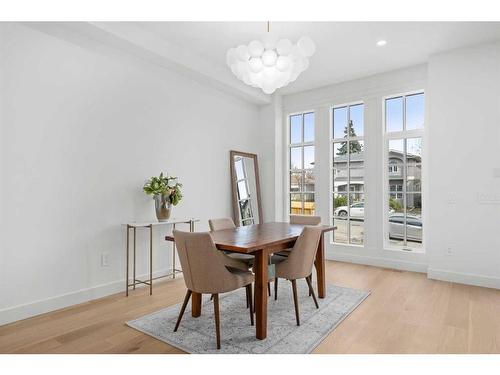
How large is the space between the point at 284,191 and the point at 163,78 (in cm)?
287

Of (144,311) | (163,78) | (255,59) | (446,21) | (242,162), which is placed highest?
(446,21)

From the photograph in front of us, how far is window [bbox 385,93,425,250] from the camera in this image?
4.64 metres

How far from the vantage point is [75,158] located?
324 centimetres

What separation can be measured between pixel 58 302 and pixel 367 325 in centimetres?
283

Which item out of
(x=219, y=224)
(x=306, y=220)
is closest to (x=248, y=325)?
(x=219, y=224)

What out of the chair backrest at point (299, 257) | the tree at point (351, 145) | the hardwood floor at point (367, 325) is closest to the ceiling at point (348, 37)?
the tree at point (351, 145)

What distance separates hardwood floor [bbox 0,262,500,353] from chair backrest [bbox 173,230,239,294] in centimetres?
49

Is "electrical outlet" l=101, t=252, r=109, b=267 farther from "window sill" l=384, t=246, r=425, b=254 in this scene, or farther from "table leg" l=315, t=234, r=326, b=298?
"window sill" l=384, t=246, r=425, b=254

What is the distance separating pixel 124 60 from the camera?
369 centimetres

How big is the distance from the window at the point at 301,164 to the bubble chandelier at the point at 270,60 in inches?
111

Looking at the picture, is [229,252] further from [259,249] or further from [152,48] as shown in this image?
[152,48]

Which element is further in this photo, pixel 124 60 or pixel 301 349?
pixel 124 60
